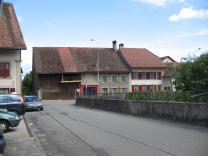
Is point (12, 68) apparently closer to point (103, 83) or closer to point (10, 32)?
point (10, 32)

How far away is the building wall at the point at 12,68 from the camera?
28.2 m

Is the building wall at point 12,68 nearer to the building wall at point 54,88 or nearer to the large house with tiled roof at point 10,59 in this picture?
the large house with tiled roof at point 10,59

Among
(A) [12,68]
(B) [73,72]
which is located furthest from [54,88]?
(A) [12,68]

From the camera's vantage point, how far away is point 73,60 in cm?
5472

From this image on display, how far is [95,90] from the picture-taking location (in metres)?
53.9

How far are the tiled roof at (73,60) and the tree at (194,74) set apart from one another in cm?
2886

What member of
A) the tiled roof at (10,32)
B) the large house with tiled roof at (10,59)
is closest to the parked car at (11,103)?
the tiled roof at (10,32)

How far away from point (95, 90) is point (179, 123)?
41.5 meters

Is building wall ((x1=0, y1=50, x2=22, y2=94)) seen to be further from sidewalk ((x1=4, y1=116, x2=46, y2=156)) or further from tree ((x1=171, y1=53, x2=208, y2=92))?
sidewalk ((x1=4, y1=116, x2=46, y2=156))

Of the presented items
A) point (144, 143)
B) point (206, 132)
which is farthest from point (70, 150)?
point (206, 132)

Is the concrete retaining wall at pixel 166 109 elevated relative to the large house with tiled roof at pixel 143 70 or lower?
lower

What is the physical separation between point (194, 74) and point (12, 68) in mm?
18822

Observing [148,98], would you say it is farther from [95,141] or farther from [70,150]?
[70,150]

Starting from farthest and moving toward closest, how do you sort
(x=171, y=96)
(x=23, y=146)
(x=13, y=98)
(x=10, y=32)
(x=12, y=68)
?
(x=10, y=32), (x=12, y=68), (x=13, y=98), (x=171, y=96), (x=23, y=146)
